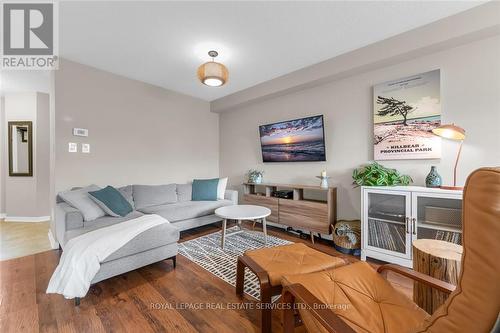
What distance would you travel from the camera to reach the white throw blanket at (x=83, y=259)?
161cm

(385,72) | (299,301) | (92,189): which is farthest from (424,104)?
(92,189)

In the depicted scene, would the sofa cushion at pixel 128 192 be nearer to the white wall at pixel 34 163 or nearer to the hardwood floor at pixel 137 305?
the hardwood floor at pixel 137 305

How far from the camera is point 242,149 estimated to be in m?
4.45

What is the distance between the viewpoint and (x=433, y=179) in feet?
7.14

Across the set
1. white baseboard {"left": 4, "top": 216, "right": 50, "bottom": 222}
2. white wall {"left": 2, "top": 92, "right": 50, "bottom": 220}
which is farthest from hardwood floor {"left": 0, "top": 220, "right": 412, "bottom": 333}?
white wall {"left": 2, "top": 92, "right": 50, "bottom": 220}

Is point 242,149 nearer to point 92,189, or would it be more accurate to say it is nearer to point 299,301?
point 92,189

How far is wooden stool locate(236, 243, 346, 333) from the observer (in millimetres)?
1371

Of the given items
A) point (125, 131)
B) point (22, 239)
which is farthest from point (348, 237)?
point (22, 239)

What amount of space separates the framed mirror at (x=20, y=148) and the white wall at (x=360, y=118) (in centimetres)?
389

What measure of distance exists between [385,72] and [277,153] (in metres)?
1.90

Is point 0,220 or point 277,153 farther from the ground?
point 277,153

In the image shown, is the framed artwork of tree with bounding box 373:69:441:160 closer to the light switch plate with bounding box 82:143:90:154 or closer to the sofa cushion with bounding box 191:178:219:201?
the sofa cushion with bounding box 191:178:219:201

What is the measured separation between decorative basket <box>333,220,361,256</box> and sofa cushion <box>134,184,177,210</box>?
8.73ft

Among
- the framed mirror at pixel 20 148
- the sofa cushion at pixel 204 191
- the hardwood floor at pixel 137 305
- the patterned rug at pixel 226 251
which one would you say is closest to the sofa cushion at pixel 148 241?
the hardwood floor at pixel 137 305
